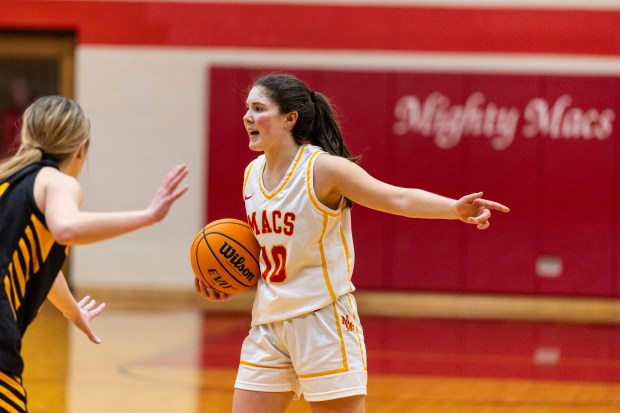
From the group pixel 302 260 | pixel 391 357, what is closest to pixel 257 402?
pixel 302 260

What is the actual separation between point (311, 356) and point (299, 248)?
393mm

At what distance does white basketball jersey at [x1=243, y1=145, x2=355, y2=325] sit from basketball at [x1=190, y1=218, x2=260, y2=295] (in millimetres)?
121

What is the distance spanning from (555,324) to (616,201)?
166cm

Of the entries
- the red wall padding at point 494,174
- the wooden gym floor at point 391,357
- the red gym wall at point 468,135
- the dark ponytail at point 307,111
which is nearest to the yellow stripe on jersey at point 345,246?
the dark ponytail at point 307,111

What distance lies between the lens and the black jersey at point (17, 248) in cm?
320

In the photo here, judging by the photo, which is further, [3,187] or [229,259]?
[229,259]

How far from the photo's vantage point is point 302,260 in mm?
3859

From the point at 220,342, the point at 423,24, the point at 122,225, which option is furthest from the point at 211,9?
the point at 122,225

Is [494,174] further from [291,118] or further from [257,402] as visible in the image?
[257,402]

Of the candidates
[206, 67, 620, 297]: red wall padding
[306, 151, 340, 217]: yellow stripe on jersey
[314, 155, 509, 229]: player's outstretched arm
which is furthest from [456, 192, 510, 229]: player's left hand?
[206, 67, 620, 297]: red wall padding

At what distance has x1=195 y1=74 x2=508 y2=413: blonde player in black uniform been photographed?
378cm

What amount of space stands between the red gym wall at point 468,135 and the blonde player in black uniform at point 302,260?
28.2 feet

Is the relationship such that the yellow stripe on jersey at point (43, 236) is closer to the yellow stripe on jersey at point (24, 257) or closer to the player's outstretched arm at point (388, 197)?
the yellow stripe on jersey at point (24, 257)

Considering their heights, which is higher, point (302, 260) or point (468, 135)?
point (468, 135)
